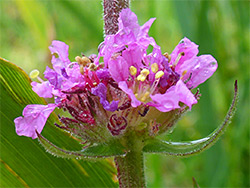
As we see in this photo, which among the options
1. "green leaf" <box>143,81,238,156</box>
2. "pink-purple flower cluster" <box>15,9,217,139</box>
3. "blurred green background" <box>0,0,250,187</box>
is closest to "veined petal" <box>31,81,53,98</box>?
"pink-purple flower cluster" <box>15,9,217,139</box>

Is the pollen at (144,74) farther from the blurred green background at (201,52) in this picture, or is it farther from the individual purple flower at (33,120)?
the blurred green background at (201,52)

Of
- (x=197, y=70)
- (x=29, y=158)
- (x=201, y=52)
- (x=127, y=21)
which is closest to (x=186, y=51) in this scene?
(x=197, y=70)

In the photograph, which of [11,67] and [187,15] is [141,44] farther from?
[187,15]

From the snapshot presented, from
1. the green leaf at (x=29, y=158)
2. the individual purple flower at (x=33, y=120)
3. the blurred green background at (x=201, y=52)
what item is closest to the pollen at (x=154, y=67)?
the individual purple flower at (x=33, y=120)

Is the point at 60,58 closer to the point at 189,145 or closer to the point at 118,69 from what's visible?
the point at 118,69

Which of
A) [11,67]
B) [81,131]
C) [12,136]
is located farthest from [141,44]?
[12,136]

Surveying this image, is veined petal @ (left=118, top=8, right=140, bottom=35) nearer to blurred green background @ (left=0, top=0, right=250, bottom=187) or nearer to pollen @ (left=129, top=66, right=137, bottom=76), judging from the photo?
pollen @ (left=129, top=66, right=137, bottom=76)
